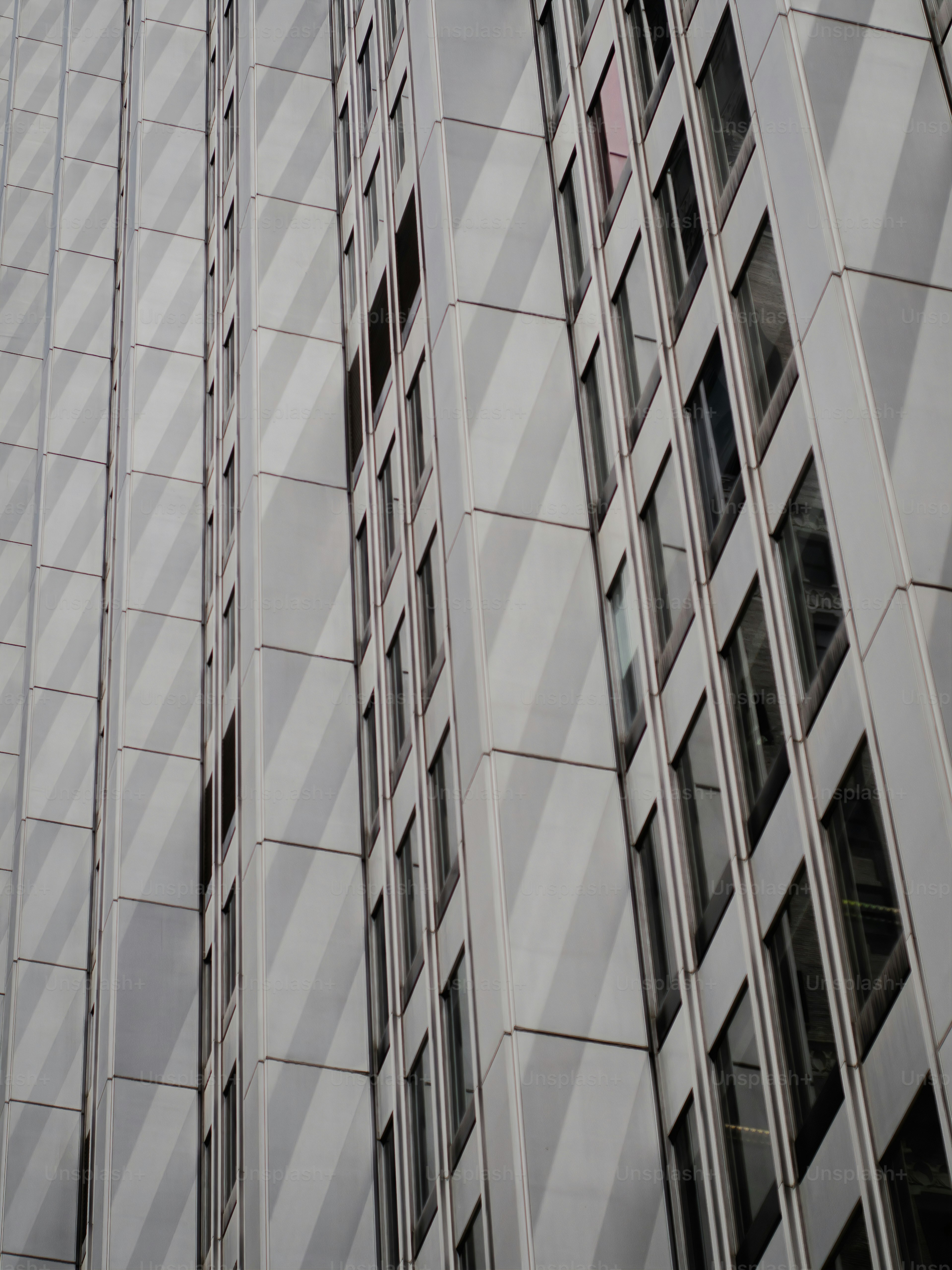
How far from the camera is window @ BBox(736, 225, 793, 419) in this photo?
17.8m

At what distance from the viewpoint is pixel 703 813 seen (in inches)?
731

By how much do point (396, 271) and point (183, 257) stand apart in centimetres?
1599

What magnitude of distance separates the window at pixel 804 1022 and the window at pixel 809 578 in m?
2.18

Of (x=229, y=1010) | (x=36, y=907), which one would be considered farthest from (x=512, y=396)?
(x=36, y=907)

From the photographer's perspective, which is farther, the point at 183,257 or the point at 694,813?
the point at 183,257

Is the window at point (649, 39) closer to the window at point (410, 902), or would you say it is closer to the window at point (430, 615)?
the window at point (430, 615)

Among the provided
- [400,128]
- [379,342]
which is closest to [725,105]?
[400,128]

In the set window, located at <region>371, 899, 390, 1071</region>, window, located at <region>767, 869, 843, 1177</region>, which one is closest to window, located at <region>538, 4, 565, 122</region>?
window, located at <region>371, 899, 390, 1071</region>

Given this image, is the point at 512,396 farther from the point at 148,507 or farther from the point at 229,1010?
the point at 148,507

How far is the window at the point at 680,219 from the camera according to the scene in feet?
66.5

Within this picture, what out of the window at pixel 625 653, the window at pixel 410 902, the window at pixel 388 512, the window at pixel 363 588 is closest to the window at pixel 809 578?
the window at pixel 625 653

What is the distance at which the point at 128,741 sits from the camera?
37812 mm

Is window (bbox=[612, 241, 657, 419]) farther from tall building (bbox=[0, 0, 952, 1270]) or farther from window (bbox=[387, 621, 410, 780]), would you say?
window (bbox=[387, 621, 410, 780])

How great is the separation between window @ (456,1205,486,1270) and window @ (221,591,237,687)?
17.0 metres
